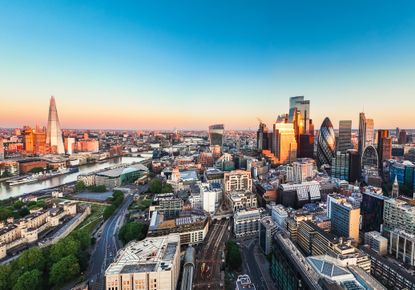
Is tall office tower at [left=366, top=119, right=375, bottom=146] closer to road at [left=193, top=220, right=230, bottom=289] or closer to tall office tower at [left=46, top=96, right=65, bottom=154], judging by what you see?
road at [left=193, top=220, right=230, bottom=289]

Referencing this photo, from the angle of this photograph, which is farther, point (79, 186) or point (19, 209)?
point (79, 186)

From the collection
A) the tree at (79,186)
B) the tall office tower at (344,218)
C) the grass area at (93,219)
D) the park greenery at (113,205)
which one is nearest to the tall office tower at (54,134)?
the tree at (79,186)

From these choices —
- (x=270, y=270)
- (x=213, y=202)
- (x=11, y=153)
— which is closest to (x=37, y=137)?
(x=11, y=153)

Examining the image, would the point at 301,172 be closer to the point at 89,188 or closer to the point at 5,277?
the point at 89,188

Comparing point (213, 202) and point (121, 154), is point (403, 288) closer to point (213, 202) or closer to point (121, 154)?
point (213, 202)

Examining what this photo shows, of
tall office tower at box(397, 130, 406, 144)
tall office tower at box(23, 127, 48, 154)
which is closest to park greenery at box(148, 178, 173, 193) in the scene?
tall office tower at box(23, 127, 48, 154)

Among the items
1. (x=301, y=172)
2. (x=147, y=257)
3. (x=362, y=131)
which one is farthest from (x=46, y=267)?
(x=362, y=131)

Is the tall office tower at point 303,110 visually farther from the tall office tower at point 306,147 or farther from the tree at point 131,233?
the tree at point 131,233
